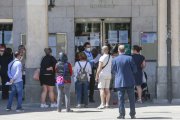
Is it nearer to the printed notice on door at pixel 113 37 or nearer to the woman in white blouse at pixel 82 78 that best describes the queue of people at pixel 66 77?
the woman in white blouse at pixel 82 78

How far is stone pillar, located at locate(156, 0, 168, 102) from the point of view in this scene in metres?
20.4

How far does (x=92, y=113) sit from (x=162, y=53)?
4.07 m

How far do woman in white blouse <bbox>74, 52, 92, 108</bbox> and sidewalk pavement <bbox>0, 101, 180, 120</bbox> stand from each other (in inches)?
16.4

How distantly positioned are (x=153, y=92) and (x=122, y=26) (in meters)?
3.08

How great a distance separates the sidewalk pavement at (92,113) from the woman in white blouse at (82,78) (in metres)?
0.42

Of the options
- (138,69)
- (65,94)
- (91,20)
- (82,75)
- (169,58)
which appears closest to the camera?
(65,94)

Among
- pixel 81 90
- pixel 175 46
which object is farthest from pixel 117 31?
pixel 81 90

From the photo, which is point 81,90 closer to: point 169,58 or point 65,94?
point 65,94

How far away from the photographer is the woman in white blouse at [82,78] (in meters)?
19.3

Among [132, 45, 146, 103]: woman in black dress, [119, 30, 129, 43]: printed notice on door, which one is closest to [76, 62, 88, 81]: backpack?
[132, 45, 146, 103]: woman in black dress

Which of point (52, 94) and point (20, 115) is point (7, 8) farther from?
point (20, 115)

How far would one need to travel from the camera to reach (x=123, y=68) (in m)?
16.4

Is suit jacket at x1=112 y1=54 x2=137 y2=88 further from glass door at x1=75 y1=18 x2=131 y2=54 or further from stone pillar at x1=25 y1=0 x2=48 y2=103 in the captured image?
glass door at x1=75 y1=18 x2=131 y2=54

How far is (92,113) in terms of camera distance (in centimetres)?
1781
